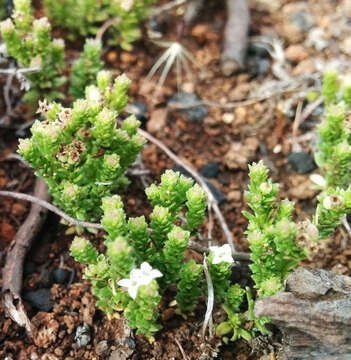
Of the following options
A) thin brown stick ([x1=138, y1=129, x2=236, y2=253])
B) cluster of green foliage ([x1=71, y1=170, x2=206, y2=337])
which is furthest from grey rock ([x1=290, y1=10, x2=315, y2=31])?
cluster of green foliage ([x1=71, y1=170, x2=206, y2=337])

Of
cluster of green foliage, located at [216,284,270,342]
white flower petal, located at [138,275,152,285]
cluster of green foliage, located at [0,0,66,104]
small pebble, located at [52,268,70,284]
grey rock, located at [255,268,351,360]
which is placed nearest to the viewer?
white flower petal, located at [138,275,152,285]

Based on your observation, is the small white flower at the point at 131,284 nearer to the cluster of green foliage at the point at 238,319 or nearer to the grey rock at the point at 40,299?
the cluster of green foliage at the point at 238,319

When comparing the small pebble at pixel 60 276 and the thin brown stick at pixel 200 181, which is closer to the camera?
the small pebble at pixel 60 276

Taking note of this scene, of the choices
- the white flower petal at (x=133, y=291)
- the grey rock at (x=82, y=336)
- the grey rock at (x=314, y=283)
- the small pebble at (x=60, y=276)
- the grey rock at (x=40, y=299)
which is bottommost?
the grey rock at (x=82, y=336)

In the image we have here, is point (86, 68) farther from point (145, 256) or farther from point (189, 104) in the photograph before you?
point (145, 256)

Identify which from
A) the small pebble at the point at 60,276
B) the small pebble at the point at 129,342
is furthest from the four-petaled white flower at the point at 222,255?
the small pebble at the point at 60,276

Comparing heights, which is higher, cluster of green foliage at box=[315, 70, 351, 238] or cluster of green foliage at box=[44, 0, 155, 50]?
cluster of green foliage at box=[44, 0, 155, 50]

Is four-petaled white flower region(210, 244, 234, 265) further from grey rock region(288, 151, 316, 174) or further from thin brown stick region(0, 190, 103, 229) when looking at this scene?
grey rock region(288, 151, 316, 174)
